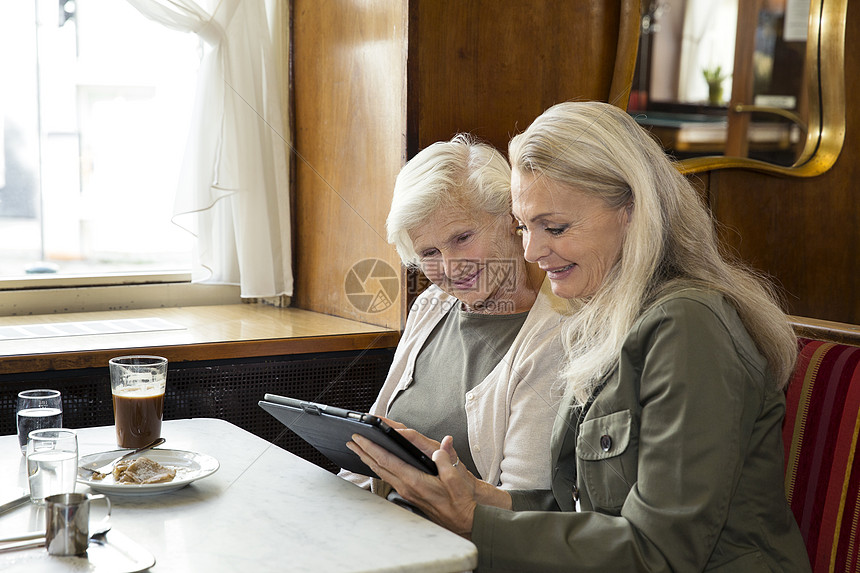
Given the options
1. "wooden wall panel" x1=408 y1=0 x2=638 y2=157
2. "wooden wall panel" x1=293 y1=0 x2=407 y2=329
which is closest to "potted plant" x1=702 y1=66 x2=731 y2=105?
"wooden wall panel" x1=408 y1=0 x2=638 y2=157

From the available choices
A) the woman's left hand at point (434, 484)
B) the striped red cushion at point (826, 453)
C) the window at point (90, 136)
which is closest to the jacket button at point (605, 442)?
A: the woman's left hand at point (434, 484)

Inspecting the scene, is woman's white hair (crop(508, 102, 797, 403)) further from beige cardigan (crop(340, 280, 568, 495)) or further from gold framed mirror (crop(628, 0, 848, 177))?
gold framed mirror (crop(628, 0, 848, 177))

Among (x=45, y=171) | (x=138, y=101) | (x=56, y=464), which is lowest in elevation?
(x=56, y=464)

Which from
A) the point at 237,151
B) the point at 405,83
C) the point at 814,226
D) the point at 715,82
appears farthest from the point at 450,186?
the point at 814,226

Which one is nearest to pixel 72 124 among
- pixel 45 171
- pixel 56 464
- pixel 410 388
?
pixel 45 171

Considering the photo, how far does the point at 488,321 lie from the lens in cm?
164

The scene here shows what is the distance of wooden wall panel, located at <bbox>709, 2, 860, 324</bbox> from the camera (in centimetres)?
266

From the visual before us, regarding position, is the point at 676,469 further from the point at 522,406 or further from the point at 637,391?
the point at 522,406

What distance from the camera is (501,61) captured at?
230 cm

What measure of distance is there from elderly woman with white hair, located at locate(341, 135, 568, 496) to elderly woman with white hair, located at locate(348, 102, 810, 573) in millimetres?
144

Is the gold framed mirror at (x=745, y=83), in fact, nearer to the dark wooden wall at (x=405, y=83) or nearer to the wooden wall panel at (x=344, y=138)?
the dark wooden wall at (x=405, y=83)

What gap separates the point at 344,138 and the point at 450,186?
35.4 inches

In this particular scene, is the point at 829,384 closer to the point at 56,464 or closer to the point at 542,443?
the point at 542,443

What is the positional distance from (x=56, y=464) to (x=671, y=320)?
0.77 m
